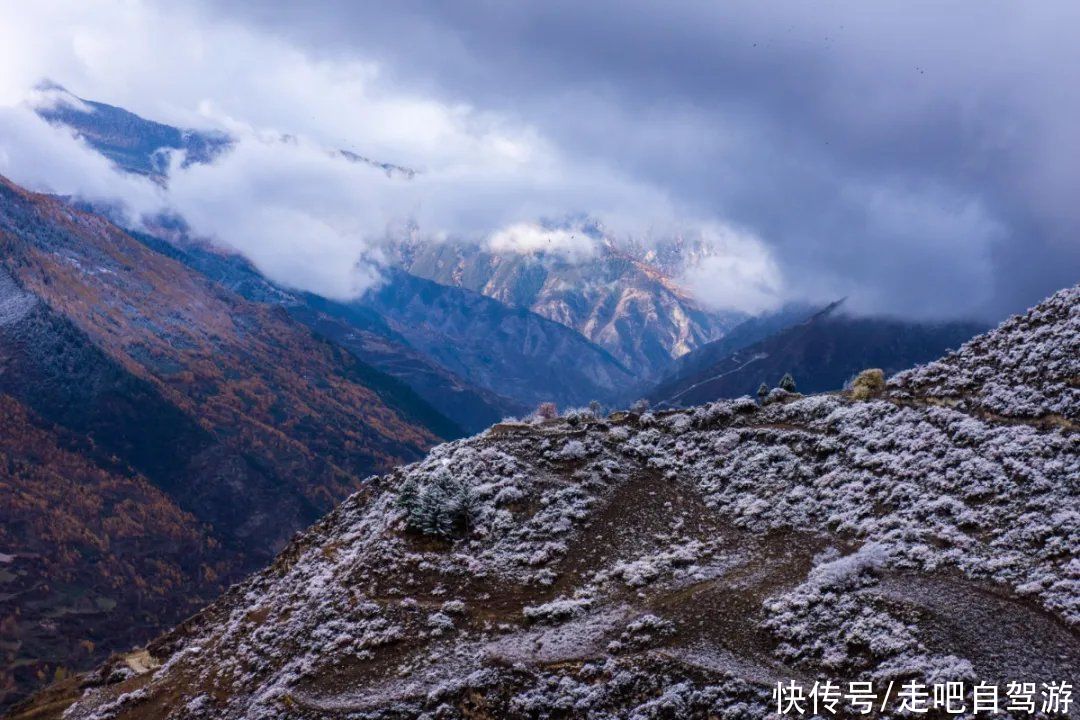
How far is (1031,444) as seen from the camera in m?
43.3

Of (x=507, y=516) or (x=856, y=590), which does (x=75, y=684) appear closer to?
(x=507, y=516)

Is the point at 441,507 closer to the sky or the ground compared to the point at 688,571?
closer to the ground

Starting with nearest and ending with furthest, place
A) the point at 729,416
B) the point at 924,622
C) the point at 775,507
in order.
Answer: the point at 924,622
the point at 775,507
the point at 729,416

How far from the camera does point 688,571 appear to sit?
141ft

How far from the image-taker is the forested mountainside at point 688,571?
32.7m

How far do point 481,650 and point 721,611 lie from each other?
1317cm

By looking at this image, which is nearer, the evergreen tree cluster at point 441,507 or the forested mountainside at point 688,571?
the forested mountainside at point 688,571

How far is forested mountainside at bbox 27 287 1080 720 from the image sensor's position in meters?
32.7

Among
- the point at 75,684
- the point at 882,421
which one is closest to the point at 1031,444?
the point at 882,421

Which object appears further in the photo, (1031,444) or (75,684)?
(75,684)

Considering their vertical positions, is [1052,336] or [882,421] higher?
[1052,336]

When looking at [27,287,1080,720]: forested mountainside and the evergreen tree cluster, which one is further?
the evergreen tree cluster

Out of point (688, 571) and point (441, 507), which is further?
point (441, 507)

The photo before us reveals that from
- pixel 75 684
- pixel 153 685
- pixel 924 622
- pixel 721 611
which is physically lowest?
pixel 75 684
